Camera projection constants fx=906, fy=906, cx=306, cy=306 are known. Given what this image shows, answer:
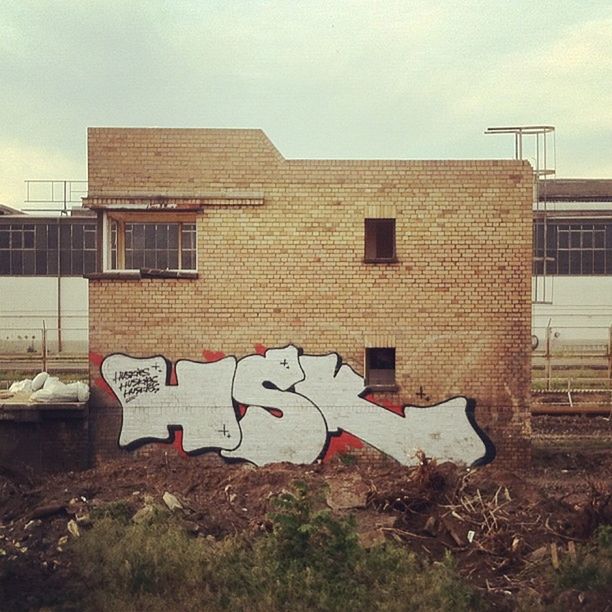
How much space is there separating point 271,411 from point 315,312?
5.86 ft

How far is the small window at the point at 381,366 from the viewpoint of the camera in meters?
15.2

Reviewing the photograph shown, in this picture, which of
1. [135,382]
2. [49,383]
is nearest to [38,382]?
[49,383]

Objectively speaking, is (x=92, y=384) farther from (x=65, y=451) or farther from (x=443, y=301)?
(x=443, y=301)

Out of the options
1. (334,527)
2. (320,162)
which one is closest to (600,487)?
(334,527)

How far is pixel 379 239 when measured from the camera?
1579cm

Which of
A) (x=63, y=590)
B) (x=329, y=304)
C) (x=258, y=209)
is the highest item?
(x=258, y=209)

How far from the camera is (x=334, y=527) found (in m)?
10.2

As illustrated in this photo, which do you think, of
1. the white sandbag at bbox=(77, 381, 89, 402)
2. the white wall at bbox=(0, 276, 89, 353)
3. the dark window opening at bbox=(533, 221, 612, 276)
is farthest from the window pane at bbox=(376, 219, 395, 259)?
the white wall at bbox=(0, 276, 89, 353)

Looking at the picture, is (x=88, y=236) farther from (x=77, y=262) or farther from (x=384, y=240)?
(x=384, y=240)

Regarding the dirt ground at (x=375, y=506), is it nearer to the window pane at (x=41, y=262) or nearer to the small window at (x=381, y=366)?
the small window at (x=381, y=366)

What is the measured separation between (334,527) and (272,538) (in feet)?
2.49

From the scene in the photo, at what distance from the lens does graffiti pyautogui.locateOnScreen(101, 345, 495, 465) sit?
587 inches

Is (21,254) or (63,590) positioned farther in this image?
(21,254)

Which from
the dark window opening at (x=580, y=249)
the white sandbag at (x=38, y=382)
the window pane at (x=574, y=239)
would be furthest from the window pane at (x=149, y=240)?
the white sandbag at (x=38, y=382)
